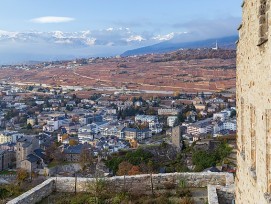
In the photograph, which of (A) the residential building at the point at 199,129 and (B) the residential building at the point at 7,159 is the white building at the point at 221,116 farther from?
(B) the residential building at the point at 7,159

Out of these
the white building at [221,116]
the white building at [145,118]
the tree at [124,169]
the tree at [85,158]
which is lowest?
the tree at [85,158]

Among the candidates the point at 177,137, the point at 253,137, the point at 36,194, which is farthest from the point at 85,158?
the point at 253,137

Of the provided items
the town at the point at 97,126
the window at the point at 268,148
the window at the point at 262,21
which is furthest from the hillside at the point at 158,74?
the window at the point at 268,148

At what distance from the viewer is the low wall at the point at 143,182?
8398 mm

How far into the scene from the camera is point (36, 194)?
7.96 meters

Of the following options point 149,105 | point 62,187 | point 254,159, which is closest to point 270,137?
point 254,159

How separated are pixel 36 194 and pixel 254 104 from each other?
16.0 ft

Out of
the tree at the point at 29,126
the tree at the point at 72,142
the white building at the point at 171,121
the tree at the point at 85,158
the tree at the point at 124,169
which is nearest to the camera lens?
the tree at the point at 124,169

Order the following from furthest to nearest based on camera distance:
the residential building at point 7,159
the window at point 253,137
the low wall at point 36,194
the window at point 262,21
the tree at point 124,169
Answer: the residential building at point 7,159 → the tree at point 124,169 → the low wall at point 36,194 → the window at point 253,137 → the window at point 262,21

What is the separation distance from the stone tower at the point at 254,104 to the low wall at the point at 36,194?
12.1ft

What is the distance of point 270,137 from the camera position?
145 inches

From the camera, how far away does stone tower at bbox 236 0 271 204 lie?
3807mm

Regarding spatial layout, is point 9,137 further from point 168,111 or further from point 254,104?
point 254,104

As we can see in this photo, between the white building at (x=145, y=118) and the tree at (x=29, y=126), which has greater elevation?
the white building at (x=145, y=118)
